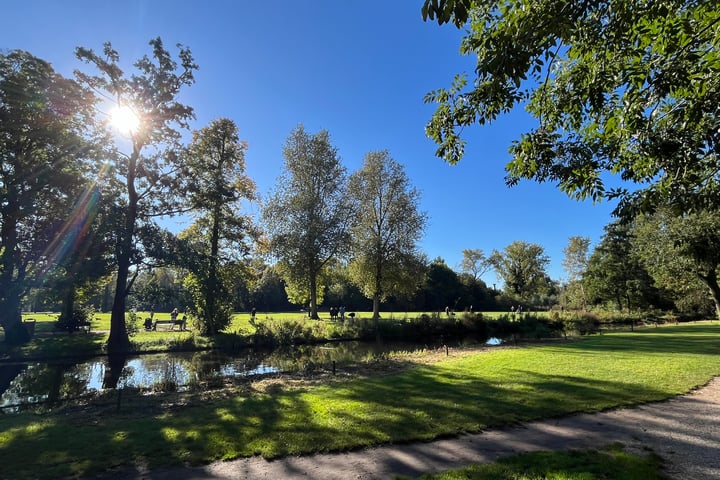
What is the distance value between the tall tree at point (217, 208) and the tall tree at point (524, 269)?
6585cm

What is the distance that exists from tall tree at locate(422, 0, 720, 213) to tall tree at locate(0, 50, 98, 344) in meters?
22.5

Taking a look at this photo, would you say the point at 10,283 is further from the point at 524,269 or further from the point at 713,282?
the point at 524,269

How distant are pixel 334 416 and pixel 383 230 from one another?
2756 cm

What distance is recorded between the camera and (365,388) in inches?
390

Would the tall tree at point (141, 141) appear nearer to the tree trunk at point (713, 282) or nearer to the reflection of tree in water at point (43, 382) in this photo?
the reflection of tree in water at point (43, 382)

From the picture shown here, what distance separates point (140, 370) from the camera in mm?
15219

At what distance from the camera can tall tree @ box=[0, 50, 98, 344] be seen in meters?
18.8

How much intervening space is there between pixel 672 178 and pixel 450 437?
5.21 metres

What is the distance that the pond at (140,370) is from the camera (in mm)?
11617

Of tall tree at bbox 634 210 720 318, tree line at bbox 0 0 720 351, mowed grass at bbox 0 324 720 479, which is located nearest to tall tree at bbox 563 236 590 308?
tree line at bbox 0 0 720 351

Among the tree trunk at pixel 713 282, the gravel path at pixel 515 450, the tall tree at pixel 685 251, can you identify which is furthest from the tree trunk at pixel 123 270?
the tree trunk at pixel 713 282

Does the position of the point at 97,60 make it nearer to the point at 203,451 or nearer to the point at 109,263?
the point at 109,263

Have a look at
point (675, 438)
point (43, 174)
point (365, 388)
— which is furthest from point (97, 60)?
point (675, 438)

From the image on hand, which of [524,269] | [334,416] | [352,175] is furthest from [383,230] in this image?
[524,269]
